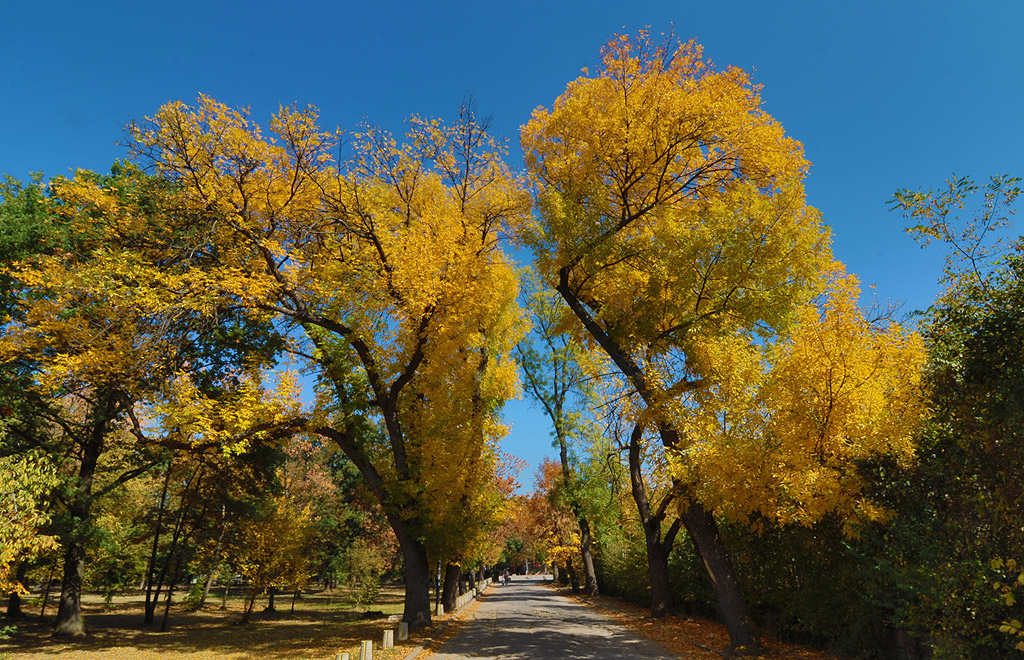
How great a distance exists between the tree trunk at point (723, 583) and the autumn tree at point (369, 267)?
645 centimetres

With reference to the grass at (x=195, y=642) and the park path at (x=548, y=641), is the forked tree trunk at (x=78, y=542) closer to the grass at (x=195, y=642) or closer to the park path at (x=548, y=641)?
the grass at (x=195, y=642)

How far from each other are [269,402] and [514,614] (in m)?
14.4

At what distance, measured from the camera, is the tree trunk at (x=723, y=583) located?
9.79 meters

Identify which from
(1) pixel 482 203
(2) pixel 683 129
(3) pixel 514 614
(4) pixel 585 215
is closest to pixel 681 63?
(2) pixel 683 129

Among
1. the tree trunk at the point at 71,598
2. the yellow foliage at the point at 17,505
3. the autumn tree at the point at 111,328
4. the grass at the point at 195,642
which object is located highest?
the autumn tree at the point at 111,328

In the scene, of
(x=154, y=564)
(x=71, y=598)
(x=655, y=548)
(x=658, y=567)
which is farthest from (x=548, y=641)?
(x=154, y=564)

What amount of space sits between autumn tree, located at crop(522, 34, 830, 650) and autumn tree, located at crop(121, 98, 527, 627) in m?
2.72

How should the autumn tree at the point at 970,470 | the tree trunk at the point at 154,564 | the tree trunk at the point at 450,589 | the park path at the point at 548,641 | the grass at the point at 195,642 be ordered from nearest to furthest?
the autumn tree at the point at 970,470
the park path at the point at 548,641
the grass at the point at 195,642
the tree trunk at the point at 154,564
the tree trunk at the point at 450,589

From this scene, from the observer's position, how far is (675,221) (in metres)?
11.1

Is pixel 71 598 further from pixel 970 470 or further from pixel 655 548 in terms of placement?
pixel 970 470

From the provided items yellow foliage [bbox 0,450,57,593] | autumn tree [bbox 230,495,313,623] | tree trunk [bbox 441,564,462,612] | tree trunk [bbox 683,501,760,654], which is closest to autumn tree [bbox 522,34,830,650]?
tree trunk [bbox 683,501,760,654]

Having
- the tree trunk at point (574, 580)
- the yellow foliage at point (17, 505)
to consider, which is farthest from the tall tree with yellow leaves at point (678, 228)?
the tree trunk at point (574, 580)

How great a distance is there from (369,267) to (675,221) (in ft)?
23.9

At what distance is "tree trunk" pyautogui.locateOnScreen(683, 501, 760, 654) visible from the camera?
979cm
